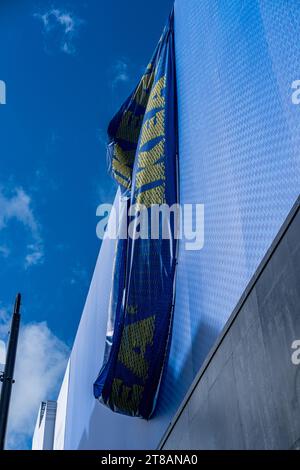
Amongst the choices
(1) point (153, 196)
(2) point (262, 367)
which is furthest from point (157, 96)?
(2) point (262, 367)

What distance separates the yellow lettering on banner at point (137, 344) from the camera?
8.01 metres

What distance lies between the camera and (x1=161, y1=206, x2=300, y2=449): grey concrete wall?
4168mm

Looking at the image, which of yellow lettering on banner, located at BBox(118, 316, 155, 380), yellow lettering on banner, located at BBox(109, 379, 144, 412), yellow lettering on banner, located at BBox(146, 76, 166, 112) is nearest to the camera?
yellow lettering on banner, located at BBox(118, 316, 155, 380)

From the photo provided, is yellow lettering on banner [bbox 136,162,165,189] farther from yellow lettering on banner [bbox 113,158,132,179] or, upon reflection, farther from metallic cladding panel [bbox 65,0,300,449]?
yellow lettering on banner [bbox 113,158,132,179]

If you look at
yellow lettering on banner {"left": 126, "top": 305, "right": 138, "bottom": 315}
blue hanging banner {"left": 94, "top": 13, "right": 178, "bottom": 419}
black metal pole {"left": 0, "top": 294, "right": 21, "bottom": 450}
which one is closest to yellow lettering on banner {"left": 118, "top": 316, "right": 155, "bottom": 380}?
blue hanging banner {"left": 94, "top": 13, "right": 178, "bottom": 419}

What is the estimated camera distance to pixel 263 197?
19.6 ft

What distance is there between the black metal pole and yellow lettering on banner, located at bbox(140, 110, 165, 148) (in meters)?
4.06

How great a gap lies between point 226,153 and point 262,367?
10.4 ft

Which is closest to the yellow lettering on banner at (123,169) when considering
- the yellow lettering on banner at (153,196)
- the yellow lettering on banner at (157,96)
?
the yellow lettering on banner at (157,96)

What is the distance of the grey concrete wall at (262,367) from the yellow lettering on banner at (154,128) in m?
4.01
